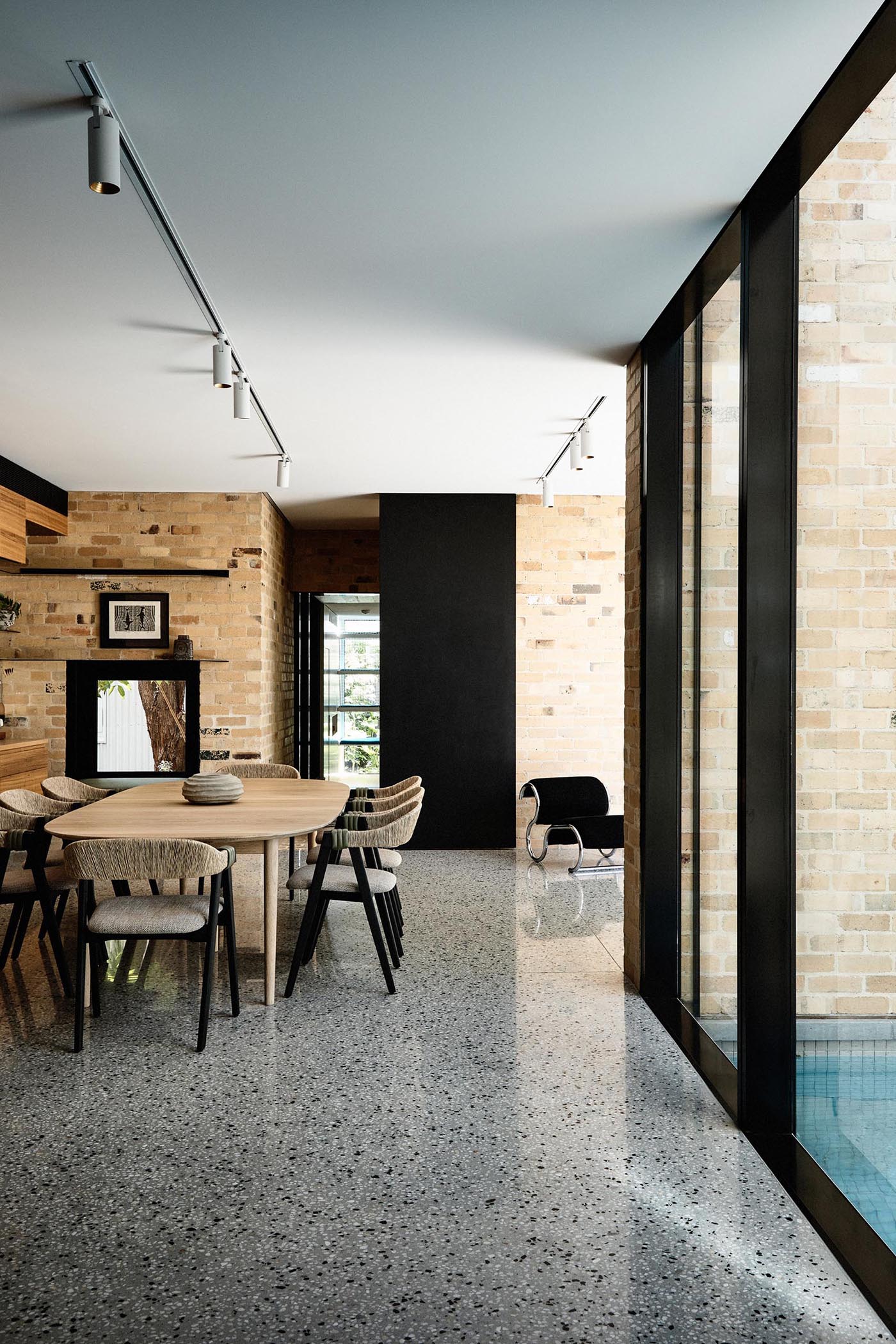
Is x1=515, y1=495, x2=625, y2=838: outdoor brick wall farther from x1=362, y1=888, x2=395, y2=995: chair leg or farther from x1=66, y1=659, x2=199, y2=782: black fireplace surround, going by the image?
x1=362, y1=888, x2=395, y2=995: chair leg

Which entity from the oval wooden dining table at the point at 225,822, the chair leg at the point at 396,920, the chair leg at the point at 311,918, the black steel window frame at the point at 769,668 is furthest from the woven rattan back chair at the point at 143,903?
the black steel window frame at the point at 769,668

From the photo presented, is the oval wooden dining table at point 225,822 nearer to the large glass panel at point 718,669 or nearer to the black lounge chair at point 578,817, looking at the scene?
the large glass panel at point 718,669

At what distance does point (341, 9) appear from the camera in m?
1.99

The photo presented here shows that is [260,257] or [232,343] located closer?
[260,257]

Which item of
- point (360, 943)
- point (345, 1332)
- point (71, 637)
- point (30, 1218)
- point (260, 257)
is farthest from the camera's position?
point (71, 637)

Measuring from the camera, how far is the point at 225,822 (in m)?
4.04

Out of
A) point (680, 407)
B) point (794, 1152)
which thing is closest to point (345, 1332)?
point (794, 1152)

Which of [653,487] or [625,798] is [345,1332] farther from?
[653,487]

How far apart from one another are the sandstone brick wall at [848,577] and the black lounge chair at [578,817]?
12.0 feet

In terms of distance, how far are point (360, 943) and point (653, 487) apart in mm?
2621

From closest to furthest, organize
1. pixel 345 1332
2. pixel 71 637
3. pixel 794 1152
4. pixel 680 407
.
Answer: pixel 345 1332 → pixel 794 1152 → pixel 680 407 → pixel 71 637

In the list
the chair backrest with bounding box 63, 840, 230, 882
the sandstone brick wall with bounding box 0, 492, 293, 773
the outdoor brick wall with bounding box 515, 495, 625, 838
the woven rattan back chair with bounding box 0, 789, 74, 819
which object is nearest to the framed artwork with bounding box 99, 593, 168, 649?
the sandstone brick wall with bounding box 0, 492, 293, 773

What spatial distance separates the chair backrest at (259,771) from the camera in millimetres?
5930

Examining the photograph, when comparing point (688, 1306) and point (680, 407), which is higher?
point (680, 407)
